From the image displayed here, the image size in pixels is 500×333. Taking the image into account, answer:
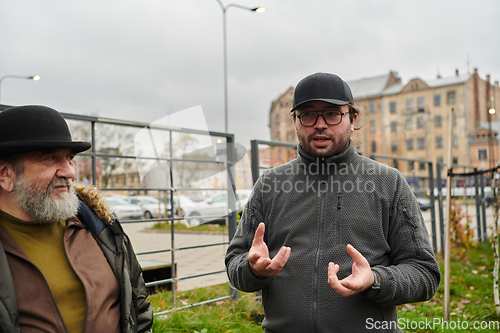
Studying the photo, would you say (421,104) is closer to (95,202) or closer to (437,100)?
(437,100)

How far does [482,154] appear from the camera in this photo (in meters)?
48.6

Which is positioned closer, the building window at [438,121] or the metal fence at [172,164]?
the metal fence at [172,164]

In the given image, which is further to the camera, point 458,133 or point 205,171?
point 458,133

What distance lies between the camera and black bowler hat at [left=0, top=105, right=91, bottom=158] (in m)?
1.81

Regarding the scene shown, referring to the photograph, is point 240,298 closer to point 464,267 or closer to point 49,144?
point 49,144

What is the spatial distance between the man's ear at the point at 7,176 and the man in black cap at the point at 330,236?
3.59 ft

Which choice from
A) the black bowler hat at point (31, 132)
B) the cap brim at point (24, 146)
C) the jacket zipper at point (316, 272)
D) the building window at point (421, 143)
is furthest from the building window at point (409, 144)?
the cap brim at point (24, 146)

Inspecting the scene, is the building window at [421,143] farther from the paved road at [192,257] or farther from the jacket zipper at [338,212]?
the jacket zipper at [338,212]

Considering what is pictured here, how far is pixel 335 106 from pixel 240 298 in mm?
3241

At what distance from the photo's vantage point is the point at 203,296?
4.80m

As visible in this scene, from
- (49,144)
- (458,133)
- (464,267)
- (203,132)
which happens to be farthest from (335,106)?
(458,133)

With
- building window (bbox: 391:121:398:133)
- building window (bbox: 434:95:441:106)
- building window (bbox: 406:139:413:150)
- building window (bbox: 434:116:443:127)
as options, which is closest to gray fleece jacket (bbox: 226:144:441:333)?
building window (bbox: 434:116:443:127)

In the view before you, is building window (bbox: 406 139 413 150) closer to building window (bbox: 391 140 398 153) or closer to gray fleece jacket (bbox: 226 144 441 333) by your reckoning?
building window (bbox: 391 140 398 153)

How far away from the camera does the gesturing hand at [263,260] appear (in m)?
1.74
